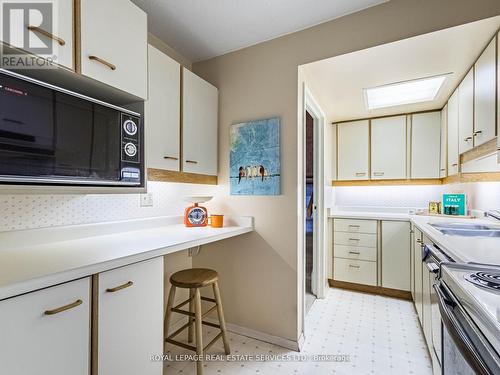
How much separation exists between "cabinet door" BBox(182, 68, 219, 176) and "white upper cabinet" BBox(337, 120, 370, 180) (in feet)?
6.30

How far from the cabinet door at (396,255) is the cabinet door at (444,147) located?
2.30 ft

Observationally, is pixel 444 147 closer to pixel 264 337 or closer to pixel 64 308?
pixel 264 337

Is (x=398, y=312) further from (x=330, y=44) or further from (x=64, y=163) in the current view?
(x=64, y=163)

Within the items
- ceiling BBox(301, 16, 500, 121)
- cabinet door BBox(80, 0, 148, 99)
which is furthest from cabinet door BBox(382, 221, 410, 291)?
cabinet door BBox(80, 0, 148, 99)

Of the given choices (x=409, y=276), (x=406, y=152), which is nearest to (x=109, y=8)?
(x=406, y=152)

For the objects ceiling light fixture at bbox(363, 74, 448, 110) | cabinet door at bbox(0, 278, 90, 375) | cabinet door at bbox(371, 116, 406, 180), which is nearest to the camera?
cabinet door at bbox(0, 278, 90, 375)

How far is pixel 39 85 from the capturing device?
3.20 feet

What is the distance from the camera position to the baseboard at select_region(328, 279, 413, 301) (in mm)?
2719

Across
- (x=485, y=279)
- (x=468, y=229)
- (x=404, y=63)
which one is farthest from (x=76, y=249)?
(x=468, y=229)

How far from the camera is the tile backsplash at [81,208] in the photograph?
1.19 m

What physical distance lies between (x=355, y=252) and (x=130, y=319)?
100 inches

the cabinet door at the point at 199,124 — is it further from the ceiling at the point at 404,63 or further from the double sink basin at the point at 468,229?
the double sink basin at the point at 468,229

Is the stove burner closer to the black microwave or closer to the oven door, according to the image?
the oven door

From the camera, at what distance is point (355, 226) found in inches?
116
